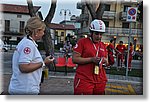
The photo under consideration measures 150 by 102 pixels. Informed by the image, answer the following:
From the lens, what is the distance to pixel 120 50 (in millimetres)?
12141

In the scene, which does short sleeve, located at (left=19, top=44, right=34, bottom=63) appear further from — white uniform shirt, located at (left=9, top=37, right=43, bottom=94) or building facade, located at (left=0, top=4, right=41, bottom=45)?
building facade, located at (left=0, top=4, right=41, bottom=45)

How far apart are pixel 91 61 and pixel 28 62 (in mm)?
840

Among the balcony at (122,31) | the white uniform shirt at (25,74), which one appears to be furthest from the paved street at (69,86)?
the white uniform shirt at (25,74)

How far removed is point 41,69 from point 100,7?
276 inches

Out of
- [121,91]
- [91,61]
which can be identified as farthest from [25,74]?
[121,91]

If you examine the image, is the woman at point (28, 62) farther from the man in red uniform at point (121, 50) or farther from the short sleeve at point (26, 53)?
the man in red uniform at point (121, 50)

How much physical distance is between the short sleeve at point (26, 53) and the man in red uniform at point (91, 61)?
0.77m

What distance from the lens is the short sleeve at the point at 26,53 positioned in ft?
8.27

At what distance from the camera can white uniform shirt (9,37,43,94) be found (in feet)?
8.33

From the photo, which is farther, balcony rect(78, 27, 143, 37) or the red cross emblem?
balcony rect(78, 27, 143, 37)

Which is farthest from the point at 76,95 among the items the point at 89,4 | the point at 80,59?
the point at 89,4

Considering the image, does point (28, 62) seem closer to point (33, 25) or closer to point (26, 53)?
point (26, 53)

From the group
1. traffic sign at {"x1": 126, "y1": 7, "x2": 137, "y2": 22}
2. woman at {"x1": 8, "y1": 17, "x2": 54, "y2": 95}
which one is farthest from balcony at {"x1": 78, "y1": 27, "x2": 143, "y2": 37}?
woman at {"x1": 8, "y1": 17, "x2": 54, "y2": 95}

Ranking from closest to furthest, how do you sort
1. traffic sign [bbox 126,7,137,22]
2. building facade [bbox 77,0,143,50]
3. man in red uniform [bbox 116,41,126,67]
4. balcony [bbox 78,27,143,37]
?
balcony [bbox 78,27,143,37]
building facade [bbox 77,0,143,50]
traffic sign [bbox 126,7,137,22]
man in red uniform [bbox 116,41,126,67]
